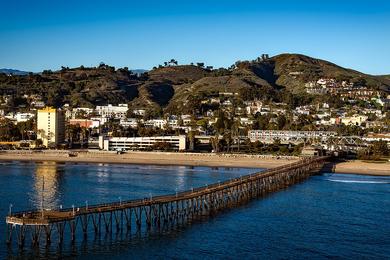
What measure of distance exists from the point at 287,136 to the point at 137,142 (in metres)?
31.7

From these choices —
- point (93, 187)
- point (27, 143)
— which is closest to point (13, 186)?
point (93, 187)

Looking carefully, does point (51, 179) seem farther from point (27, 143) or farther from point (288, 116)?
point (288, 116)

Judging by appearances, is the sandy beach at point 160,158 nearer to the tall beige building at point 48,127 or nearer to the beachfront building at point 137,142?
the beachfront building at point 137,142

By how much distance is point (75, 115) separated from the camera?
166 m

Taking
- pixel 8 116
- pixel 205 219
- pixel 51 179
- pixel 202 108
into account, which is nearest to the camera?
pixel 205 219

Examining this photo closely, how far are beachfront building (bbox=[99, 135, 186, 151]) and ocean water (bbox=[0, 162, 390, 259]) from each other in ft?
97.4

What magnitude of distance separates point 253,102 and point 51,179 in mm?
124357

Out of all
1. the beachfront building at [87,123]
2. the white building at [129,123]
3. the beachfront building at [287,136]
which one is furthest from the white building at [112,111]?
the beachfront building at [287,136]

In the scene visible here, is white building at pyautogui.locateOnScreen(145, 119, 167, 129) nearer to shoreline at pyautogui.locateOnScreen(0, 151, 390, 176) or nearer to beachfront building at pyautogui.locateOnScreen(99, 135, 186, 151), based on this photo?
beachfront building at pyautogui.locateOnScreen(99, 135, 186, 151)

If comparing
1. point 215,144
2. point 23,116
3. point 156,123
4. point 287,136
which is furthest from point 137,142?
point 23,116

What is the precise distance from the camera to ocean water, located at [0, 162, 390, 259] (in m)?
37.1

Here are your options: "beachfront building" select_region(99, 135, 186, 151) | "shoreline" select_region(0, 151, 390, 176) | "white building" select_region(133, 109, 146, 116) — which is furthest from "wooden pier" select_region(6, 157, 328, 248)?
"white building" select_region(133, 109, 146, 116)

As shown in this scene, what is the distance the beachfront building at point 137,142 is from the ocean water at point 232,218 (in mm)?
29675

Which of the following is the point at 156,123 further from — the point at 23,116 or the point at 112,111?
the point at 23,116
